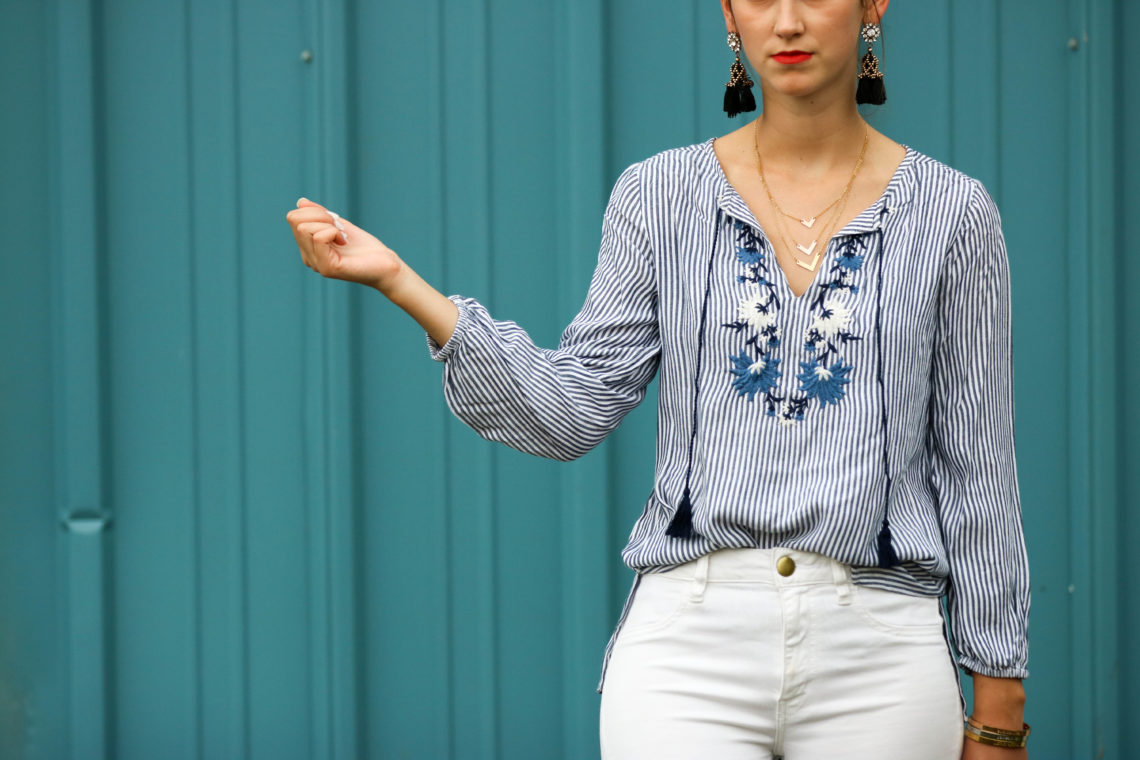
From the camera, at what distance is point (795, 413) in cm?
148

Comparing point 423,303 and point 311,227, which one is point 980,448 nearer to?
point 423,303

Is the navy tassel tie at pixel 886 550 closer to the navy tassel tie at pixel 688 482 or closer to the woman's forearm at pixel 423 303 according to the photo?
the navy tassel tie at pixel 688 482

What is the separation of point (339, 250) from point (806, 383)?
23.2 inches

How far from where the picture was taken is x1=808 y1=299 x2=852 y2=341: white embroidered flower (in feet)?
4.88

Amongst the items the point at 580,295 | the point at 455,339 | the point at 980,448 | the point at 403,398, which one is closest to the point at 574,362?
the point at 455,339

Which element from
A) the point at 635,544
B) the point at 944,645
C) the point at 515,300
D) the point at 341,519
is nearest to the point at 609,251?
the point at 635,544

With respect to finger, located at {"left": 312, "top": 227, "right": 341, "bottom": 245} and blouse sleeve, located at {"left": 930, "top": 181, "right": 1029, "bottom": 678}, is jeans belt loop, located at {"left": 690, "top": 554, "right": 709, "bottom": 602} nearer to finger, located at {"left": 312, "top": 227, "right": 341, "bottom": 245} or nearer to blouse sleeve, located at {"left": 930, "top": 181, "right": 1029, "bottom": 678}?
blouse sleeve, located at {"left": 930, "top": 181, "right": 1029, "bottom": 678}

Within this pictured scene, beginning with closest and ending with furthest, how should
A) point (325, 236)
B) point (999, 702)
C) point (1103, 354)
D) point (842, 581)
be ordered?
point (325, 236)
point (842, 581)
point (999, 702)
point (1103, 354)

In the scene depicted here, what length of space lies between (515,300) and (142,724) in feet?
4.42

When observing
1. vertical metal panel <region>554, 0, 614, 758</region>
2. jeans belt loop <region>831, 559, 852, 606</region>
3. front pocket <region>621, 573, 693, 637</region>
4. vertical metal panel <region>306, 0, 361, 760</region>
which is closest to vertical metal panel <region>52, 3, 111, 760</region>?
vertical metal panel <region>306, 0, 361, 760</region>

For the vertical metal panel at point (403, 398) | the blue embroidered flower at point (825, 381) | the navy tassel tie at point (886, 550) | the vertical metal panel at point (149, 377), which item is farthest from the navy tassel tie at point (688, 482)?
the vertical metal panel at point (149, 377)

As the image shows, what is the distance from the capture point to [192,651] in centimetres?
284

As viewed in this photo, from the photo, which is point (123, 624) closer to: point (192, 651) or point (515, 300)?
point (192, 651)

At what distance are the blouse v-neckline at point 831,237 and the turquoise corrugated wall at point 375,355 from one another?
1.19 metres
